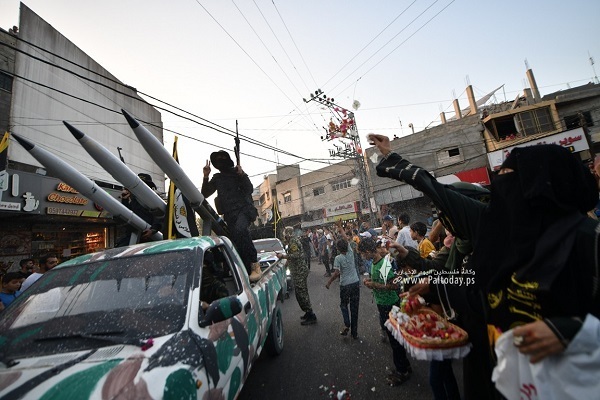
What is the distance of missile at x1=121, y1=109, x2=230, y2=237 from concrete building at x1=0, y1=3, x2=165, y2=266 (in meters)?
4.41

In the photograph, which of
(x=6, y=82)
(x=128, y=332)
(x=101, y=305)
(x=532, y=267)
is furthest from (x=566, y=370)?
(x=6, y=82)

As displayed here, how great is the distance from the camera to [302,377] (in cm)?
358

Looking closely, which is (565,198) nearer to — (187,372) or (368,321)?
(187,372)

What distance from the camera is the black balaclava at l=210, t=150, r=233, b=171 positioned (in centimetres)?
512

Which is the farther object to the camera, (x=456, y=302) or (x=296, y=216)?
(x=296, y=216)

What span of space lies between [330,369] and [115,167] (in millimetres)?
4405

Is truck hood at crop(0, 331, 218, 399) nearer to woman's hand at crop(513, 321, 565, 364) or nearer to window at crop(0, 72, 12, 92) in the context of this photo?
woman's hand at crop(513, 321, 565, 364)

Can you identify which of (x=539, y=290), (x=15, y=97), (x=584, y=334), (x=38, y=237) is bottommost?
(x=584, y=334)

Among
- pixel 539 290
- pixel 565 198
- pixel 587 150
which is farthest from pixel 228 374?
pixel 587 150

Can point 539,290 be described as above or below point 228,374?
above

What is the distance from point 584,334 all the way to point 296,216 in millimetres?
34341

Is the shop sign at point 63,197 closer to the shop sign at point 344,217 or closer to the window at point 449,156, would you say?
the shop sign at point 344,217

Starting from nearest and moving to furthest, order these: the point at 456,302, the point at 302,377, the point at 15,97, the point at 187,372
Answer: the point at 187,372
the point at 456,302
the point at 302,377
the point at 15,97

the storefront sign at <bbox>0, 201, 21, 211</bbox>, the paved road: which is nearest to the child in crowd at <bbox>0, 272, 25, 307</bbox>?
the paved road
